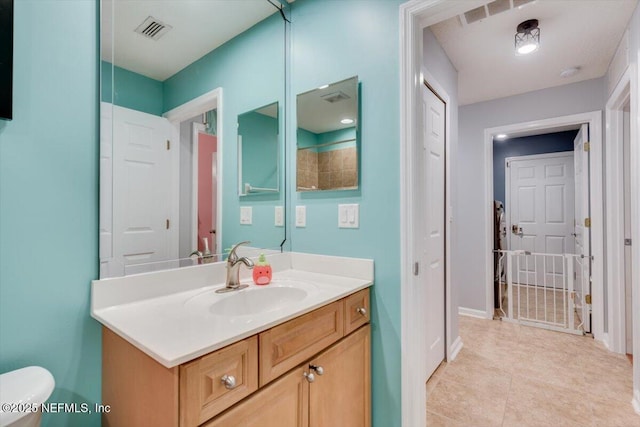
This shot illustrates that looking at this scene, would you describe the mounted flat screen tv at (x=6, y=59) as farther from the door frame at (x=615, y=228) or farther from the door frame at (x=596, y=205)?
the door frame at (x=596, y=205)

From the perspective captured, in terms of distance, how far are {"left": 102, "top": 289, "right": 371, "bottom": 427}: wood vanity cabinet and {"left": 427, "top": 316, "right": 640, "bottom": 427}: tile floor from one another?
2.89ft

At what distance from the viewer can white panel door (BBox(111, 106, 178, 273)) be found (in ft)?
3.54

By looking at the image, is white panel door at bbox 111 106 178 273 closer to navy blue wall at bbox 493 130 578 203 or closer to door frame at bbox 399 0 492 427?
door frame at bbox 399 0 492 427

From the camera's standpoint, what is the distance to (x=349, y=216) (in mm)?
1480

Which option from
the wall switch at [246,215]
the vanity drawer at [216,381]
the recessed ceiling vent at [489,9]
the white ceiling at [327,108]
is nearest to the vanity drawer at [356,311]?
the vanity drawer at [216,381]

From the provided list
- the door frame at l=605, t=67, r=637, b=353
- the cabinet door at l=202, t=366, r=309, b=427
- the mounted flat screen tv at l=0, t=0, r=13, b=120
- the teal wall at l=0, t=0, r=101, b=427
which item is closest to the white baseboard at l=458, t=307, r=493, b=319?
the door frame at l=605, t=67, r=637, b=353

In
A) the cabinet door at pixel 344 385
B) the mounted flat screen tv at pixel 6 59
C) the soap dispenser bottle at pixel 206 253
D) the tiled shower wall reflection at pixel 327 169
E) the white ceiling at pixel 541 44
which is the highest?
the white ceiling at pixel 541 44

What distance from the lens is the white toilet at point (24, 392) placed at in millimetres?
673

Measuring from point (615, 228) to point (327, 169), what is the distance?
259 cm

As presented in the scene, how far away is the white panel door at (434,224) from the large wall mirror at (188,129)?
1033mm

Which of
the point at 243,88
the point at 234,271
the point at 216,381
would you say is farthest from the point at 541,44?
the point at 216,381

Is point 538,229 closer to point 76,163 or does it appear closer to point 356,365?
point 356,365

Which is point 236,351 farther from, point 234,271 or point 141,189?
point 141,189

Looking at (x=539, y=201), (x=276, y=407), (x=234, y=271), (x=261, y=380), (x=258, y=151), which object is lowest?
(x=276, y=407)
